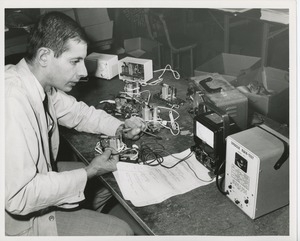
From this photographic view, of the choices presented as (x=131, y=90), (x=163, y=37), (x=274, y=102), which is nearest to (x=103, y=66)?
(x=131, y=90)

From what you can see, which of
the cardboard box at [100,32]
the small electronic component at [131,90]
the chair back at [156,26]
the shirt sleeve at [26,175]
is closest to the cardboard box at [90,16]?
the cardboard box at [100,32]

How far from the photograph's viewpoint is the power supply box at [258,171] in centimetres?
105

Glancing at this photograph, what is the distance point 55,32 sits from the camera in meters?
1.38

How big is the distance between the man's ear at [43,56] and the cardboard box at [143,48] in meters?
1.72

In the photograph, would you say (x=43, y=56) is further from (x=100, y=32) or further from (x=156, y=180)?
(x=100, y=32)

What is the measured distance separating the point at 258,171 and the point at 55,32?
974 millimetres

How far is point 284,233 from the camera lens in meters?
1.10

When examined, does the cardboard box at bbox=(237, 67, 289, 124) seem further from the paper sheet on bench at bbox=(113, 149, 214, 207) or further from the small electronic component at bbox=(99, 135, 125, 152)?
the small electronic component at bbox=(99, 135, 125, 152)

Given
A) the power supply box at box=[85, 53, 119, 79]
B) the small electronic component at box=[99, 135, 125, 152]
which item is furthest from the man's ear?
the power supply box at box=[85, 53, 119, 79]

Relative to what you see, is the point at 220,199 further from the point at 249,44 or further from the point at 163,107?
the point at 249,44

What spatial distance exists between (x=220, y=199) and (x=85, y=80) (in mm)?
1409

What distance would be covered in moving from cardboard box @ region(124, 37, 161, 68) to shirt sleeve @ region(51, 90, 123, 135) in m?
1.44

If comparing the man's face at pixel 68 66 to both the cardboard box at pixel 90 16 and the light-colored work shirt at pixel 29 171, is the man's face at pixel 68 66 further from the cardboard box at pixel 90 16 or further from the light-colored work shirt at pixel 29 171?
the cardboard box at pixel 90 16

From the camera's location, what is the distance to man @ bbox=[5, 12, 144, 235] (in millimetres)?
1236
